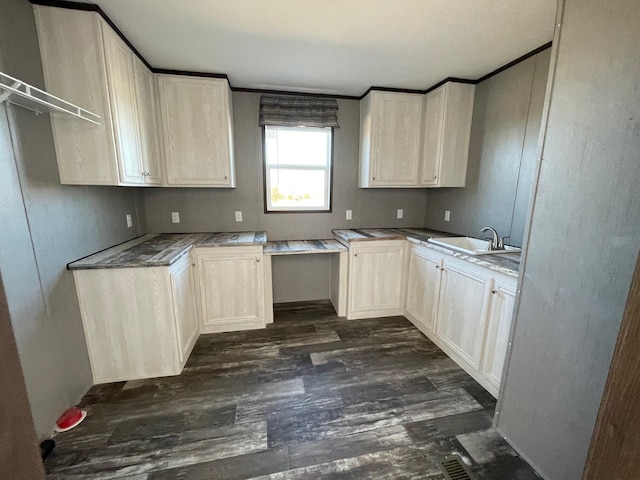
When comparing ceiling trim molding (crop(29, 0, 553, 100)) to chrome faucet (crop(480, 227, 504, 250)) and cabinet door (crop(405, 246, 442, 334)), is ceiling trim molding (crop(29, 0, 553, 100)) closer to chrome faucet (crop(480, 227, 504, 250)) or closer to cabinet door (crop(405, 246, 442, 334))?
chrome faucet (crop(480, 227, 504, 250))

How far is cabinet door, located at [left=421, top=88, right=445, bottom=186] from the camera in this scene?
103 inches

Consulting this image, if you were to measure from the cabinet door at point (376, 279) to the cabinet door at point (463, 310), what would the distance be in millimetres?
577

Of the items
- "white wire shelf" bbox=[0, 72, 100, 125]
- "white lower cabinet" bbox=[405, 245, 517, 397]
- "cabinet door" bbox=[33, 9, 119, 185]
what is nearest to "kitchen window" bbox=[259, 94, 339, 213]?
"white lower cabinet" bbox=[405, 245, 517, 397]

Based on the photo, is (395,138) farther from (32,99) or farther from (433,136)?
(32,99)

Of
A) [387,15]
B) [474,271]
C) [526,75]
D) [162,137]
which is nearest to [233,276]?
[162,137]

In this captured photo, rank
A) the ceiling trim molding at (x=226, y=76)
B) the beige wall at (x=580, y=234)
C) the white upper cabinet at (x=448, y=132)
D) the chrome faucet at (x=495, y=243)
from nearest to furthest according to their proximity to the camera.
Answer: the beige wall at (x=580, y=234) → the ceiling trim molding at (x=226, y=76) → the chrome faucet at (x=495, y=243) → the white upper cabinet at (x=448, y=132)

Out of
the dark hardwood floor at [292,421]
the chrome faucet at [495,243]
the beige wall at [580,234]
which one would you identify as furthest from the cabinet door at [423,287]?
the beige wall at [580,234]

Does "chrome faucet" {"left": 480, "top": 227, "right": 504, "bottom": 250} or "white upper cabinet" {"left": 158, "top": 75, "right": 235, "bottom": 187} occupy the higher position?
"white upper cabinet" {"left": 158, "top": 75, "right": 235, "bottom": 187}

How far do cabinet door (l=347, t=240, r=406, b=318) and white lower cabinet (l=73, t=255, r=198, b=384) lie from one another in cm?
162

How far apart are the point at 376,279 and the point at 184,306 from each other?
183cm

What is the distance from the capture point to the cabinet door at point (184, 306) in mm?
1985

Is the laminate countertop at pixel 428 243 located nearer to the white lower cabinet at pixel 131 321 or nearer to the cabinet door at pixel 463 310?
the cabinet door at pixel 463 310

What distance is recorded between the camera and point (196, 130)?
8.04 ft

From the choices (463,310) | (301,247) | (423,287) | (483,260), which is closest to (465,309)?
(463,310)
